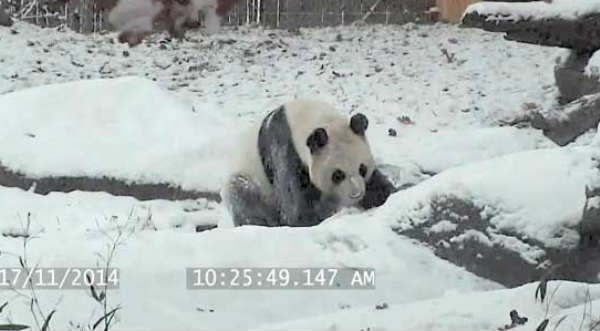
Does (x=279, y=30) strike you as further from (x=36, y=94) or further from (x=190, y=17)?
(x=190, y=17)

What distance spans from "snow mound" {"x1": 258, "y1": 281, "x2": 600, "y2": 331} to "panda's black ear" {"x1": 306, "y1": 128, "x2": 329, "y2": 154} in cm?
212

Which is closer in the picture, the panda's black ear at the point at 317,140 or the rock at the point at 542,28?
the panda's black ear at the point at 317,140

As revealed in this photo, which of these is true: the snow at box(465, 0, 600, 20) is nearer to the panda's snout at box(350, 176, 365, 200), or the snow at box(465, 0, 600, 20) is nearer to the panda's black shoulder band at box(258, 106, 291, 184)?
the panda's black shoulder band at box(258, 106, 291, 184)

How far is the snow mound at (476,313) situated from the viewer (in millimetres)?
3941

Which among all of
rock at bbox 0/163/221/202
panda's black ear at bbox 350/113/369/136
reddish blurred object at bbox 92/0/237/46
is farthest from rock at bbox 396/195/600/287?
rock at bbox 0/163/221/202

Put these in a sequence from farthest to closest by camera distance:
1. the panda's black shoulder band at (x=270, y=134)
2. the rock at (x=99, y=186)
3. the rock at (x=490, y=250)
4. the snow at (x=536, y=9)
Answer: the rock at (x=99, y=186) < the snow at (x=536, y=9) < the panda's black shoulder band at (x=270, y=134) < the rock at (x=490, y=250)

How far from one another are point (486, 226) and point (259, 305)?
1.22 meters

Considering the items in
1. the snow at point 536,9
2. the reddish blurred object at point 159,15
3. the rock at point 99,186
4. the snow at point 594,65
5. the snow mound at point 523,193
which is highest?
the reddish blurred object at point 159,15

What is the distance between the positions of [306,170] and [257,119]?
4250 millimetres

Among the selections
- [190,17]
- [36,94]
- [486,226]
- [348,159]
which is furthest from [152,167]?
[190,17]

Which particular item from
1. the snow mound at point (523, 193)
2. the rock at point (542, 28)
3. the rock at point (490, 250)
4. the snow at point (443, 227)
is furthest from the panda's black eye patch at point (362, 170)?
the rock at point (542, 28)

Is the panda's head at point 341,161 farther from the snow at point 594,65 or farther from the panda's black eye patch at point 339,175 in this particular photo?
the snow at point 594,65

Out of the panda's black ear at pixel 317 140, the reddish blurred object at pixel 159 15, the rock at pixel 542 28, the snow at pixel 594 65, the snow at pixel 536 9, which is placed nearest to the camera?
the reddish blurred object at pixel 159 15

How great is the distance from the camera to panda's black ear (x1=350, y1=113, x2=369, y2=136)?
6.46 meters
